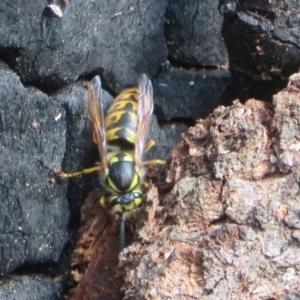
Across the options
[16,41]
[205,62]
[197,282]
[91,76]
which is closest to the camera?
[197,282]

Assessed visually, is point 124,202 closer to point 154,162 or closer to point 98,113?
point 154,162

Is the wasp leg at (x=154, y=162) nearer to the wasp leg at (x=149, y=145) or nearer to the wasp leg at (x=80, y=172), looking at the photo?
the wasp leg at (x=149, y=145)

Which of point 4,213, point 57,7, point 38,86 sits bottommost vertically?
point 4,213

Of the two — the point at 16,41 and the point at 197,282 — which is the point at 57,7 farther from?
the point at 197,282

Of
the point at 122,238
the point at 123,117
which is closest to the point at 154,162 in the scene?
the point at 123,117

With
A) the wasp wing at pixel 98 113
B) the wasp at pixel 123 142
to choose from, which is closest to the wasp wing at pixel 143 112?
the wasp at pixel 123 142

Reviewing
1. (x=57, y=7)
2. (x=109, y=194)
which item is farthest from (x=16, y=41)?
(x=109, y=194)

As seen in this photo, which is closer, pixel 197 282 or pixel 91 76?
pixel 197 282
